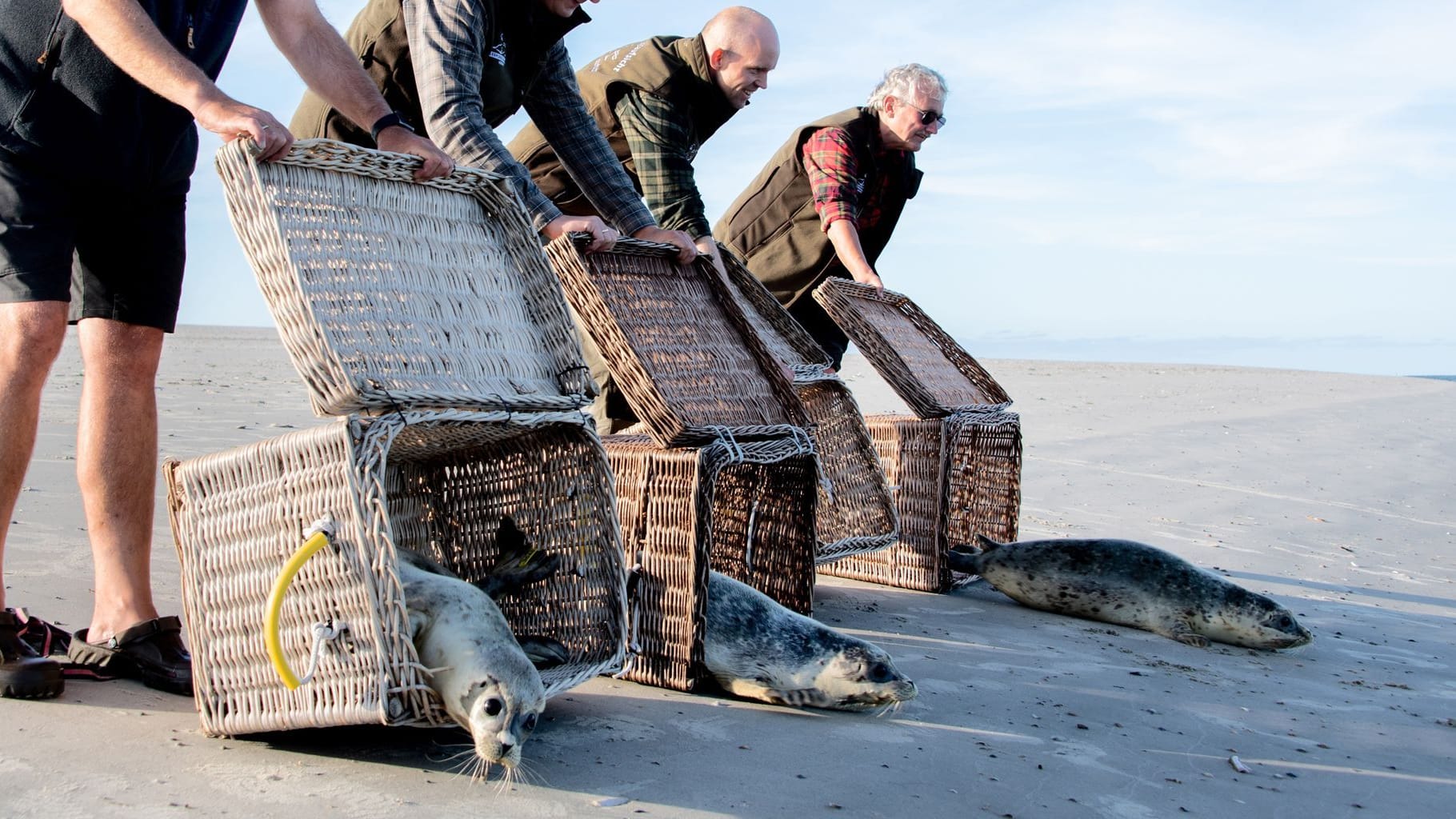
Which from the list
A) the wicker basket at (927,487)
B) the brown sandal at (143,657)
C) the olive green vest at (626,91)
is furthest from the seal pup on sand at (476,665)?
the wicker basket at (927,487)

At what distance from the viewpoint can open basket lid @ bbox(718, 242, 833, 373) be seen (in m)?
4.65

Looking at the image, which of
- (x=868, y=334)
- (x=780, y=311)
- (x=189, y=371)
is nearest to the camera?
(x=780, y=311)

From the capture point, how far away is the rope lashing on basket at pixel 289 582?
2.33 m

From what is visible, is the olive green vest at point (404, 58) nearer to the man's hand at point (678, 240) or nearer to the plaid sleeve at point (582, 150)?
the plaid sleeve at point (582, 150)

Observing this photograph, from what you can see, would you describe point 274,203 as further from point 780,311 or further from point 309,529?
point 780,311

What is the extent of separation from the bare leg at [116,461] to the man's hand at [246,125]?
0.73m

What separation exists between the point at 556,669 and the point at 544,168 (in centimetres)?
244

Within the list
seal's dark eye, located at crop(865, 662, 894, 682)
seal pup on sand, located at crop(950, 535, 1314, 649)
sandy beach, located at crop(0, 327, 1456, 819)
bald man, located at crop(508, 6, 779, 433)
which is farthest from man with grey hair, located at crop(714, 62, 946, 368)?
seal's dark eye, located at crop(865, 662, 894, 682)

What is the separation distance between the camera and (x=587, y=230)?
142 inches

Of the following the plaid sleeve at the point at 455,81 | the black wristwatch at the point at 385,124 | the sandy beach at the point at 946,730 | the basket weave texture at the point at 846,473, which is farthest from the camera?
the basket weave texture at the point at 846,473

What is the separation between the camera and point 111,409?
299 cm

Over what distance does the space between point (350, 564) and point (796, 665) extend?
1382 millimetres

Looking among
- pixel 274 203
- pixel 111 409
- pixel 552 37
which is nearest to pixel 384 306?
pixel 274 203

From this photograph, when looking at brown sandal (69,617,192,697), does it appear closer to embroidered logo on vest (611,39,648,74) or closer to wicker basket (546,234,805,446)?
wicker basket (546,234,805,446)
